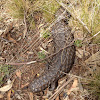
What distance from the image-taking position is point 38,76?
215 cm

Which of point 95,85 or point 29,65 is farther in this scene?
point 29,65

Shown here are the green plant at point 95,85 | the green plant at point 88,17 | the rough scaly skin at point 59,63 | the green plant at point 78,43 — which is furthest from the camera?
the green plant at point 78,43

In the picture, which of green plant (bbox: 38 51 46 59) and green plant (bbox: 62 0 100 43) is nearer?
green plant (bbox: 62 0 100 43)

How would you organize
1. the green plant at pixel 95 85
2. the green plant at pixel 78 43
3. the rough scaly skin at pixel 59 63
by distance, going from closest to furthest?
1. the green plant at pixel 95 85
2. the rough scaly skin at pixel 59 63
3. the green plant at pixel 78 43

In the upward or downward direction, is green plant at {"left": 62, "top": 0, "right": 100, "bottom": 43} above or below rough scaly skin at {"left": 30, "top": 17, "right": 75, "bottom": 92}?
above

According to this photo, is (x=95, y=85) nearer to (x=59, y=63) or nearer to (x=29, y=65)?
(x=59, y=63)

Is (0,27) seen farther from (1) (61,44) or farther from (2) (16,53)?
(1) (61,44)

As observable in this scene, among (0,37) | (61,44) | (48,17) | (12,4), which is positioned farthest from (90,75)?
(12,4)

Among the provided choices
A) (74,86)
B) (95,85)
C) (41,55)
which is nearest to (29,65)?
(41,55)

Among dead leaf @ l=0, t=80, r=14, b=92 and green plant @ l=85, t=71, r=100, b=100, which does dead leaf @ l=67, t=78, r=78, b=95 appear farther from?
dead leaf @ l=0, t=80, r=14, b=92

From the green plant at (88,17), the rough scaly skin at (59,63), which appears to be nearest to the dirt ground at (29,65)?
the rough scaly skin at (59,63)

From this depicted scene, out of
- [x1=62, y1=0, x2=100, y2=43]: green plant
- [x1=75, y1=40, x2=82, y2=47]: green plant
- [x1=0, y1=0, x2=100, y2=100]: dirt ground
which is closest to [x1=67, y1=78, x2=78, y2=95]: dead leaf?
[x1=0, y1=0, x2=100, y2=100]: dirt ground

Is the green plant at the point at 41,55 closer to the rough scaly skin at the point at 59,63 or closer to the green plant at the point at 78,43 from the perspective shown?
the rough scaly skin at the point at 59,63

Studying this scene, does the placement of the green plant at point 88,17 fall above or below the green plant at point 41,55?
above
